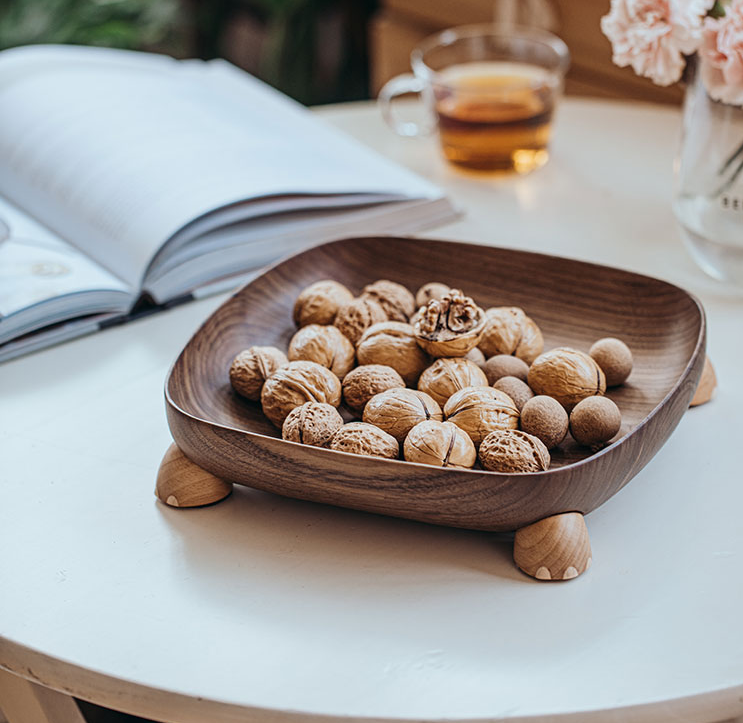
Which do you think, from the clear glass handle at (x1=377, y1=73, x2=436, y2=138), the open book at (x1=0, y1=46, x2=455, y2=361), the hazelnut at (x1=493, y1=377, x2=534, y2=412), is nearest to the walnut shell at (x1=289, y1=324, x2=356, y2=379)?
the hazelnut at (x1=493, y1=377, x2=534, y2=412)

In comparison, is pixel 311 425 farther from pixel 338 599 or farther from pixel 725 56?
pixel 725 56

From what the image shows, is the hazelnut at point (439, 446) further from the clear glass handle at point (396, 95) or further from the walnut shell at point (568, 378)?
the clear glass handle at point (396, 95)

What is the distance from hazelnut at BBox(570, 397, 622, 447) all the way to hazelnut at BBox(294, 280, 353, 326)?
0.22m

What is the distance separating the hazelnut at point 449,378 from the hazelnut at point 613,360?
0.28 feet

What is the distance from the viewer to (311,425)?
560 mm

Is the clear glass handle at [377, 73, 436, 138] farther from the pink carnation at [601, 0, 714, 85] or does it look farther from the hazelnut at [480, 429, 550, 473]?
the hazelnut at [480, 429, 550, 473]

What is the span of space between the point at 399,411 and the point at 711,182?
15.5 inches

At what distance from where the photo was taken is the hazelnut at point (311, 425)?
558mm

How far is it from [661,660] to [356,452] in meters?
0.20

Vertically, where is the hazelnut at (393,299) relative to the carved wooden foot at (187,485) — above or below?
above

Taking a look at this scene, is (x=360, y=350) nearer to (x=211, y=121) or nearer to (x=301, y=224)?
(x=301, y=224)

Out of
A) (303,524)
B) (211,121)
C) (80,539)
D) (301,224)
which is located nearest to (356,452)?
(303,524)

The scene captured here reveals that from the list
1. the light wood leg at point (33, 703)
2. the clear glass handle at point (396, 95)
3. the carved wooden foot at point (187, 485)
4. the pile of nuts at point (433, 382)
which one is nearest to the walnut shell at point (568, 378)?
the pile of nuts at point (433, 382)

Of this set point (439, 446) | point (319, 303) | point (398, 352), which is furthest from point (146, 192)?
point (439, 446)
